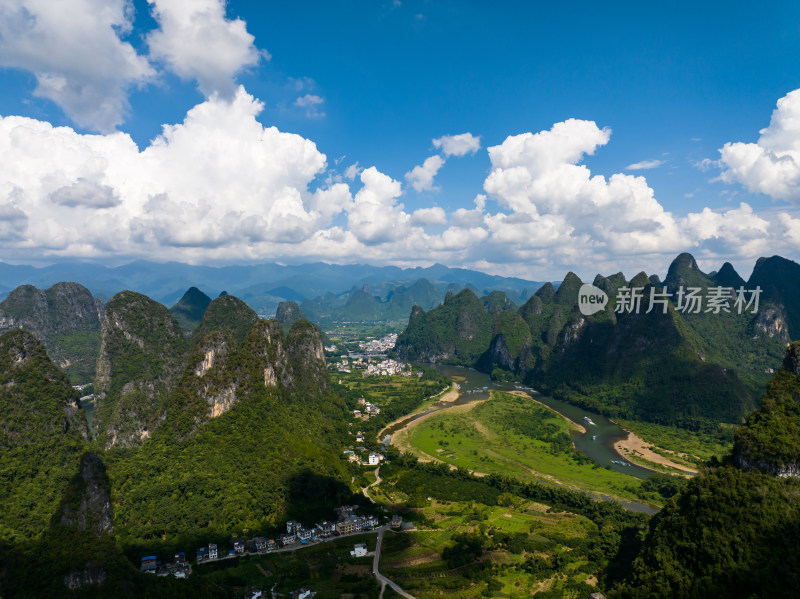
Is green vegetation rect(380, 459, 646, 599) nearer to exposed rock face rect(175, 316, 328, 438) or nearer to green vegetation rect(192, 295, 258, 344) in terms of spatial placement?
exposed rock face rect(175, 316, 328, 438)

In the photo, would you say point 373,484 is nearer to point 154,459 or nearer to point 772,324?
point 154,459

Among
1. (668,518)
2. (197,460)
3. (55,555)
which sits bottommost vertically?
(197,460)

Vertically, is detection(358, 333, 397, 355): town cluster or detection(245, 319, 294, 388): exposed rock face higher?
detection(245, 319, 294, 388): exposed rock face

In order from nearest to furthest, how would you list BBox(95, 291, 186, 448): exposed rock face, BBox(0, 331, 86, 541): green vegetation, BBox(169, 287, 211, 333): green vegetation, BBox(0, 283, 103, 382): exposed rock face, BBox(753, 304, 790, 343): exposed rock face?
BBox(0, 331, 86, 541): green vegetation < BBox(95, 291, 186, 448): exposed rock face < BBox(753, 304, 790, 343): exposed rock face < BBox(0, 283, 103, 382): exposed rock face < BBox(169, 287, 211, 333): green vegetation

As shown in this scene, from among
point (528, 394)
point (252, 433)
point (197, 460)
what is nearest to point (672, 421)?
point (528, 394)

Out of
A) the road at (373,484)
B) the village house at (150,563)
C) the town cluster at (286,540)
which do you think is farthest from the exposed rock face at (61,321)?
the town cluster at (286,540)

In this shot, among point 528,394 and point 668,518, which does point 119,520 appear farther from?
point 528,394

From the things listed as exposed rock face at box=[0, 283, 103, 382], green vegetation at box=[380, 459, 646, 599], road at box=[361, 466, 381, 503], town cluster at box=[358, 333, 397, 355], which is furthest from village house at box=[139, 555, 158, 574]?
town cluster at box=[358, 333, 397, 355]
